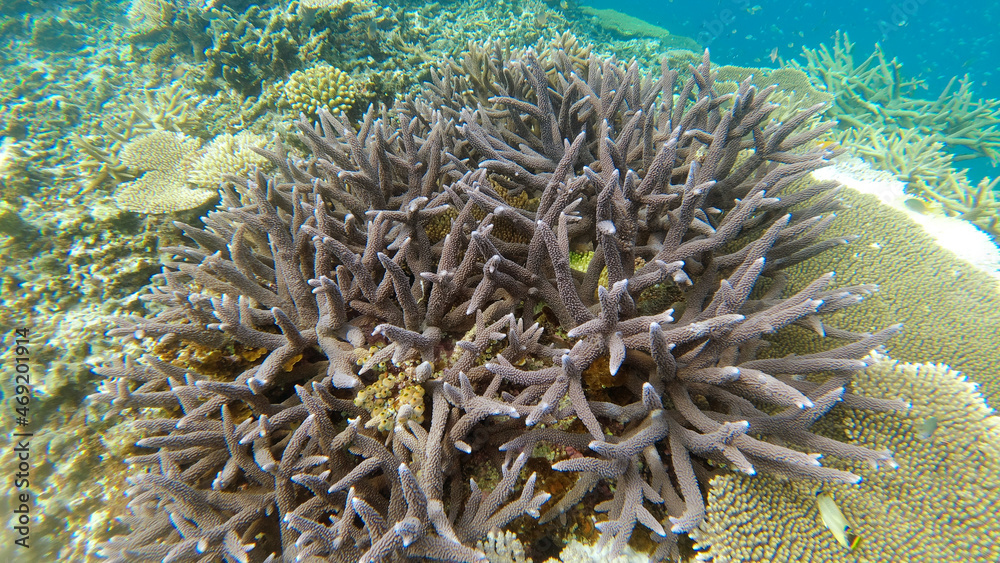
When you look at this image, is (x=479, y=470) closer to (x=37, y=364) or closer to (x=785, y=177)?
(x=785, y=177)

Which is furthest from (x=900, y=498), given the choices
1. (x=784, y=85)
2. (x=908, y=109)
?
(x=908, y=109)

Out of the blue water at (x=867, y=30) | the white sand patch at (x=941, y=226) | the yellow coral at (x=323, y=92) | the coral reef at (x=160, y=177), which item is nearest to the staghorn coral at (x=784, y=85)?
the white sand patch at (x=941, y=226)

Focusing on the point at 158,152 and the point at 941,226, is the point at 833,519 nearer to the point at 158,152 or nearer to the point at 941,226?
the point at 941,226

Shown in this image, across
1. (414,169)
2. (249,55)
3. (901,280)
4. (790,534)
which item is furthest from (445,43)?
(790,534)

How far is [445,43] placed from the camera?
8227mm

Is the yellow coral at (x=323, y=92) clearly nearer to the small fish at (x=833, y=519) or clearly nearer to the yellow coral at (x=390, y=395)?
the yellow coral at (x=390, y=395)

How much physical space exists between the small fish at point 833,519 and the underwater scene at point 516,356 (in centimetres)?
1

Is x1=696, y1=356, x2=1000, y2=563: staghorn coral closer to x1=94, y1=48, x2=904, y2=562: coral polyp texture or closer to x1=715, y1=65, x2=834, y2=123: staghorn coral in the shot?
x1=94, y1=48, x2=904, y2=562: coral polyp texture

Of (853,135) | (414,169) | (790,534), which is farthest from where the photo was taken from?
(853,135)

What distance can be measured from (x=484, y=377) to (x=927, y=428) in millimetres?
2368

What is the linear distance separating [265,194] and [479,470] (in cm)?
228

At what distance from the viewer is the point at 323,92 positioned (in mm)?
5395

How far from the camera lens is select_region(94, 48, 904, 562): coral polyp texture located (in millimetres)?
1778

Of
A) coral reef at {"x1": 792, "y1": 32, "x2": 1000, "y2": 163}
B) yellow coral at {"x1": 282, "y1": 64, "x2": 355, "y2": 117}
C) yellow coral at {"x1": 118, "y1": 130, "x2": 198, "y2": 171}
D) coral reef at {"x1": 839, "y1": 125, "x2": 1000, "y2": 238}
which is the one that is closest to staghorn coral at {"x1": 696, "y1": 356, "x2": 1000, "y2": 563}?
coral reef at {"x1": 839, "y1": 125, "x2": 1000, "y2": 238}
